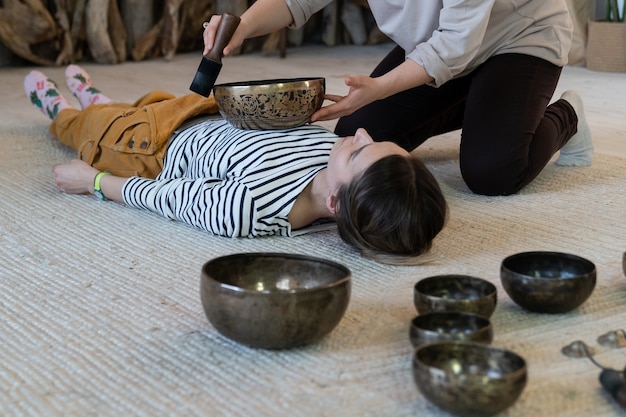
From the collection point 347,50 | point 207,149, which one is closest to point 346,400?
point 207,149

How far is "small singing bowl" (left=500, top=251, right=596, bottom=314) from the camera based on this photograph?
48.0 inches

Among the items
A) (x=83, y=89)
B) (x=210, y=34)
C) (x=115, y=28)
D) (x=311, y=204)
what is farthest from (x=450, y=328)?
(x=115, y=28)

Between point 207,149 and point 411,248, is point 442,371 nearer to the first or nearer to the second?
point 411,248

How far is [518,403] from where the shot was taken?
3.30 feet

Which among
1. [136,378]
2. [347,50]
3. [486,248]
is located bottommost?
[347,50]

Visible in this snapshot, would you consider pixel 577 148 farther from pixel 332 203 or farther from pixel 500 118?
pixel 332 203

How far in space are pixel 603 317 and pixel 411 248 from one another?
34 centimetres

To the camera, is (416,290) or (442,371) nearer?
(442,371)

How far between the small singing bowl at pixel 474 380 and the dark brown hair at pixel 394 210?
1.49 ft

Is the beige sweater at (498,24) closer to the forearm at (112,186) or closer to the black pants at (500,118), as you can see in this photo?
the black pants at (500,118)

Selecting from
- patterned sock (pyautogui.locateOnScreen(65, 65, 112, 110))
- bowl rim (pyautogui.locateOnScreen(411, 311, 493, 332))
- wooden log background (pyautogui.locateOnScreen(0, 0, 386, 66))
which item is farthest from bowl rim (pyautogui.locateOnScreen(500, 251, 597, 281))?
wooden log background (pyautogui.locateOnScreen(0, 0, 386, 66))

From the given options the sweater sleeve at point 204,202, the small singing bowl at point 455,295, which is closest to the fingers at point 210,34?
Answer: the sweater sleeve at point 204,202

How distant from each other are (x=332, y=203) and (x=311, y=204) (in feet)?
0.35

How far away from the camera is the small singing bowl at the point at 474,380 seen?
92 centimetres
